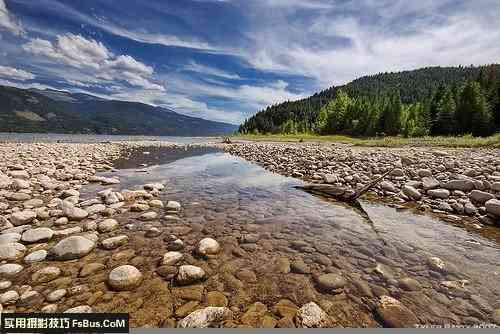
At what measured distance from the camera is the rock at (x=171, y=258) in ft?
12.4

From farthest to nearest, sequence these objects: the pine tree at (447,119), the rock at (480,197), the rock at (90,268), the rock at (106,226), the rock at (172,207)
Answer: the pine tree at (447,119) → the rock at (480,197) → the rock at (172,207) → the rock at (106,226) → the rock at (90,268)

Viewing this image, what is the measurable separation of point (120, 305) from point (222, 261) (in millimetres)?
1529

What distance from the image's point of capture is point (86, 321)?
258 cm

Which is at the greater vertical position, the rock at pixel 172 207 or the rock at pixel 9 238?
the rock at pixel 9 238

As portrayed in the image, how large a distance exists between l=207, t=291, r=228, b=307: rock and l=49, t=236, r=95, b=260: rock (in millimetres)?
2295

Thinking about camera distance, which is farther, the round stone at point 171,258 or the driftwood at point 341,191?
the driftwood at point 341,191

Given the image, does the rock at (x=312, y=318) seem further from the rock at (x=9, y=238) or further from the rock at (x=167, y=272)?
the rock at (x=9, y=238)

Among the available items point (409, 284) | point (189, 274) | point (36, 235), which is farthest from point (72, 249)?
point (409, 284)

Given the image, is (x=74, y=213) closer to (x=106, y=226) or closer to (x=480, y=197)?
(x=106, y=226)

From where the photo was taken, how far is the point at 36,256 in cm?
374

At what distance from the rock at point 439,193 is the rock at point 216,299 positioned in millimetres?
7609

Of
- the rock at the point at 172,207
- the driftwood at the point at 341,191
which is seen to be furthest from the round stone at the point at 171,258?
the driftwood at the point at 341,191

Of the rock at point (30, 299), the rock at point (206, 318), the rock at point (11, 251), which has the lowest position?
the rock at point (206, 318)

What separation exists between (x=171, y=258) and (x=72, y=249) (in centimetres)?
156
